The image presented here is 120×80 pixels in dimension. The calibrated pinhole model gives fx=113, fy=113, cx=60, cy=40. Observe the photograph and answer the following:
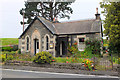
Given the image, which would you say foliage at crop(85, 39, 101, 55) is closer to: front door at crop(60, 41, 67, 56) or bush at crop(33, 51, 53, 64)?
front door at crop(60, 41, 67, 56)

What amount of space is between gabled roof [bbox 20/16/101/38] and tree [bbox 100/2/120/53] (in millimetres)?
4187

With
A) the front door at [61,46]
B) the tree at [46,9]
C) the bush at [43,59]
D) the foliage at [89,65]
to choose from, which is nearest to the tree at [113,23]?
the foliage at [89,65]

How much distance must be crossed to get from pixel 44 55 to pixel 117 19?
7.75 m

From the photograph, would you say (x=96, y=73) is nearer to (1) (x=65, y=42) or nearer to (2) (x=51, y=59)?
(2) (x=51, y=59)

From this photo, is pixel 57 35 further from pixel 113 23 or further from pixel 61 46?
pixel 113 23

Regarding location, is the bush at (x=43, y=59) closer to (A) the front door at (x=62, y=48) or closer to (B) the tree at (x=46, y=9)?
(A) the front door at (x=62, y=48)

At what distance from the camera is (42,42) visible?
1772 centimetres

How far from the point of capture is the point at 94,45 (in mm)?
15398

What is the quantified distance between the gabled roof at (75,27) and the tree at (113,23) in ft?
13.7

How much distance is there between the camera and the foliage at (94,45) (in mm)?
15195

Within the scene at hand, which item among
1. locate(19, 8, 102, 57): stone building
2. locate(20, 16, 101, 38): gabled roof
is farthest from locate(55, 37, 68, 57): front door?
locate(20, 16, 101, 38): gabled roof

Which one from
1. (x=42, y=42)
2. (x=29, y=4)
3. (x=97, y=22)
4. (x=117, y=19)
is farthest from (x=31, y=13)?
(x=117, y=19)

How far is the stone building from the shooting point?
55.0 ft

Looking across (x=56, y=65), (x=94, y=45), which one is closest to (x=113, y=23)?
(x=94, y=45)
